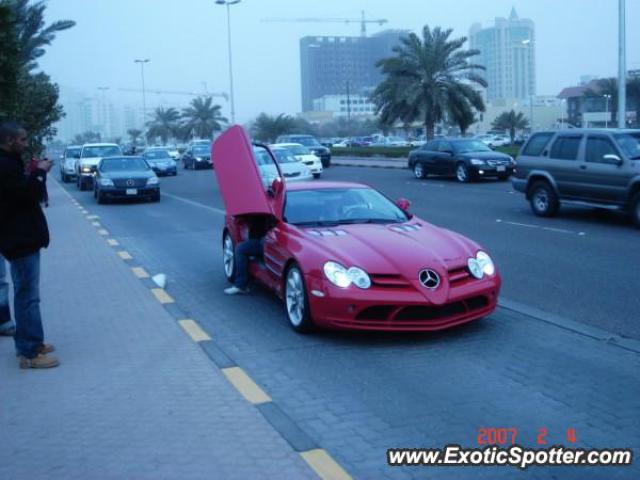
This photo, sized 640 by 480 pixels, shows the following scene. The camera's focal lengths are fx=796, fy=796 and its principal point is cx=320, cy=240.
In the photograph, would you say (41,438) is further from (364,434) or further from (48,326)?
(48,326)

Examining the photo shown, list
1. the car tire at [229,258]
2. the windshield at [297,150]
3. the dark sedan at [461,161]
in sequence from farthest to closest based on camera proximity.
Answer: the windshield at [297,150], the dark sedan at [461,161], the car tire at [229,258]

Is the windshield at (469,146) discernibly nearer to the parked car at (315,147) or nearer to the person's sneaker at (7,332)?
the parked car at (315,147)

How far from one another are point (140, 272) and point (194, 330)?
371 centimetres

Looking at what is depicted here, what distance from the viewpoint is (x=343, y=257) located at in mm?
6945

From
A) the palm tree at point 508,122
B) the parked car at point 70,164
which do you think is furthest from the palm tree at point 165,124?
the parked car at point 70,164

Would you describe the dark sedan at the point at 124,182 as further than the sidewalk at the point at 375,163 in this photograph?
No

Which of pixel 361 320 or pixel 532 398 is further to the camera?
pixel 361 320

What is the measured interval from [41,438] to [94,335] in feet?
8.65

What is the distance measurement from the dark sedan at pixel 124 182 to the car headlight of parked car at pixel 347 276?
18.3 meters

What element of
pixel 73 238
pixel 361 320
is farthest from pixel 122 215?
pixel 361 320

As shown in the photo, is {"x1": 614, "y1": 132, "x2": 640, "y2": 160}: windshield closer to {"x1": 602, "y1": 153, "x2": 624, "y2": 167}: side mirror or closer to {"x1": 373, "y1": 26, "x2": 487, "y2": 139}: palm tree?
{"x1": 602, "y1": 153, "x2": 624, "y2": 167}: side mirror

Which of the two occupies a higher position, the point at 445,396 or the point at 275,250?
the point at 275,250

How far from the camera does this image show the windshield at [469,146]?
28.0 metres

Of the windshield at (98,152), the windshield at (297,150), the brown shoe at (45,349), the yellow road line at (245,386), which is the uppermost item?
the windshield at (98,152)
